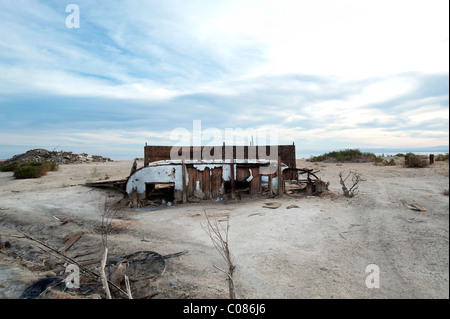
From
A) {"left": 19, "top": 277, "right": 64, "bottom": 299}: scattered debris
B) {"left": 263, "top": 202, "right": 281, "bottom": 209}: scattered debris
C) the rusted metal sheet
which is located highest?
the rusted metal sheet

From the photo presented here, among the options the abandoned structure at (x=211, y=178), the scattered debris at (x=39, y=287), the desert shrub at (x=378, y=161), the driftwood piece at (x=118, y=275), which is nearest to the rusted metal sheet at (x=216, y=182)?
the abandoned structure at (x=211, y=178)

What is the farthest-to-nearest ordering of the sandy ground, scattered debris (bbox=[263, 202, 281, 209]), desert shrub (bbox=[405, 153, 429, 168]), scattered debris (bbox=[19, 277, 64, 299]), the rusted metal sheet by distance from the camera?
the rusted metal sheet → scattered debris (bbox=[263, 202, 281, 209]) → scattered debris (bbox=[19, 277, 64, 299]) → desert shrub (bbox=[405, 153, 429, 168]) → the sandy ground

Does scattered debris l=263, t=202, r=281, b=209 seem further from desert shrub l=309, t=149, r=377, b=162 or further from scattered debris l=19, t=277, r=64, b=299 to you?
desert shrub l=309, t=149, r=377, b=162

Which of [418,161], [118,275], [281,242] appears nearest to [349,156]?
[418,161]

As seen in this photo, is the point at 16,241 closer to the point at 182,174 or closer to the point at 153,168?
the point at 153,168

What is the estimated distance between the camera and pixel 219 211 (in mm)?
9992

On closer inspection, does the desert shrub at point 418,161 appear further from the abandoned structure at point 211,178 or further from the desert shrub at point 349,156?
the desert shrub at point 349,156

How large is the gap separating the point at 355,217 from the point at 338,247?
2.44 m

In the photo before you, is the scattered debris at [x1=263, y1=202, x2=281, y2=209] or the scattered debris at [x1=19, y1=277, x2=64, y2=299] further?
the scattered debris at [x1=263, y1=202, x2=281, y2=209]

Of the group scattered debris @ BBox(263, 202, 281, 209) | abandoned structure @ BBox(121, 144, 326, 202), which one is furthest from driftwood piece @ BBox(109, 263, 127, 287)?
abandoned structure @ BBox(121, 144, 326, 202)

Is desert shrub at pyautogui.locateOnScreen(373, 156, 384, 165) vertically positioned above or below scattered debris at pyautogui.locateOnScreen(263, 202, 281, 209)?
above

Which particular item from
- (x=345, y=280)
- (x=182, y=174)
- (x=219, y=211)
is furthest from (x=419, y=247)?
(x=182, y=174)

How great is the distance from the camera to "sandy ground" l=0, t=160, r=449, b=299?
2877 mm

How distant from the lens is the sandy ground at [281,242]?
9.44 feet
